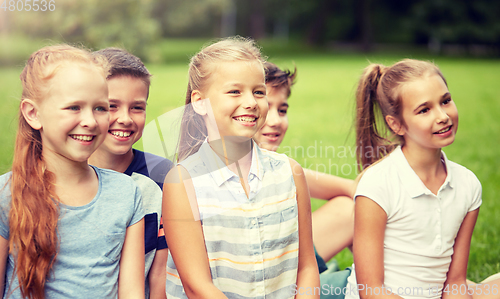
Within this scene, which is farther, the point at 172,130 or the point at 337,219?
the point at 337,219

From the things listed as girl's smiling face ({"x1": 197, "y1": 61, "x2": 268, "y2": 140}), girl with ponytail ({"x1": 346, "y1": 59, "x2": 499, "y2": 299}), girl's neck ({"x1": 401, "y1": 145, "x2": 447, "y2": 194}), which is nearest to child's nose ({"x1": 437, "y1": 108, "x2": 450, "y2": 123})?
girl with ponytail ({"x1": 346, "y1": 59, "x2": 499, "y2": 299})

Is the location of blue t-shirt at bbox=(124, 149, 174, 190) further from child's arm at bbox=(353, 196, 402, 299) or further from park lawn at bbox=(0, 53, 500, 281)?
child's arm at bbox=(353, 196, 402, 299)

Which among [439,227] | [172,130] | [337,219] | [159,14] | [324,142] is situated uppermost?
[159,14]

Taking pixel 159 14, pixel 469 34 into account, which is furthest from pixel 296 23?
pixel 159 14

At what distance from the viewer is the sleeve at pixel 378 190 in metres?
1.91

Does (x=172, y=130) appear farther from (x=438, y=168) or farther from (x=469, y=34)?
(x=469, y=34)

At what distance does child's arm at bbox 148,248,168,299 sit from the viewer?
73.3 inches

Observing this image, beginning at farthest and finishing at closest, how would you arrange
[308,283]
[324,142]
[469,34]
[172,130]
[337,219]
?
1. [469,34]
2. [324,142]
3. [337,219]
4. [172,130]
5. [308,283]

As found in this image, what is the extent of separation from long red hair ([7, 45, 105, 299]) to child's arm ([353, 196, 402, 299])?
123 centimetres

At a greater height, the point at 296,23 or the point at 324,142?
the point at 296,23

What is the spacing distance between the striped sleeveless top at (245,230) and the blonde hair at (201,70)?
0.09 meters

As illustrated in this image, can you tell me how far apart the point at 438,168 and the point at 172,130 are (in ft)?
4.10

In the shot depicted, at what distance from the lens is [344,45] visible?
106ft

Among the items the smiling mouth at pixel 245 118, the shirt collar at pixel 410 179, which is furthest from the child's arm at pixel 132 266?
the shirt collar at pixel 410 179
